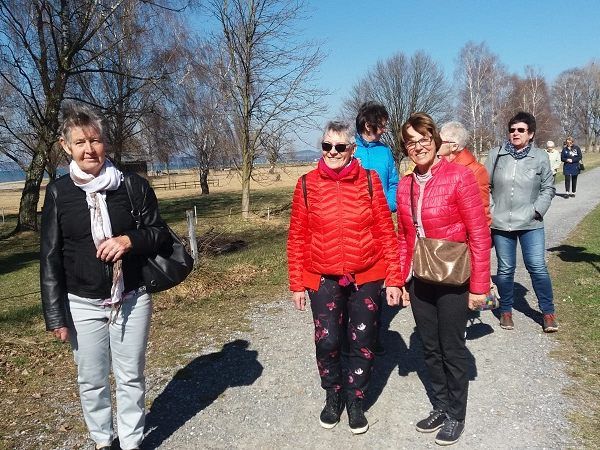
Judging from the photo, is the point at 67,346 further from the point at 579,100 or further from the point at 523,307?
the point at 579,100

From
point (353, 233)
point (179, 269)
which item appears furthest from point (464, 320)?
point (179, 269)

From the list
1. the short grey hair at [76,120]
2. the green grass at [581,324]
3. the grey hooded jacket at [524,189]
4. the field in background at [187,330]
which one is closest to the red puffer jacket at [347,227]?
the short grey hair at [76,120]

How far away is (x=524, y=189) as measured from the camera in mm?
4512

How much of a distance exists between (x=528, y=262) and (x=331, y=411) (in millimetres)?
2603

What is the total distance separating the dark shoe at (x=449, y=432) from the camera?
291 cm

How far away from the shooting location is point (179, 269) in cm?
285

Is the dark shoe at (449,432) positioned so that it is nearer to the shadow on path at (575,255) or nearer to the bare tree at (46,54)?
the shadow on path at (575,255)

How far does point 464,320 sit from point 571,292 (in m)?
3.67

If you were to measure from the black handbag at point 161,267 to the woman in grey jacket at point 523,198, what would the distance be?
3166mm

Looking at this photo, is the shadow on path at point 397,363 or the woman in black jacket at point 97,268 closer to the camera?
the woman in black jacket at point 97,268

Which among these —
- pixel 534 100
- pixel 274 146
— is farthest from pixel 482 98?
pixel 274 146

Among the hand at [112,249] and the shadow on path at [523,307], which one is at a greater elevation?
the hand at [112,249]

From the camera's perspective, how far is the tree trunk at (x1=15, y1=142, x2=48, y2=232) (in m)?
16.3

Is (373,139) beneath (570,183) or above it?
above
